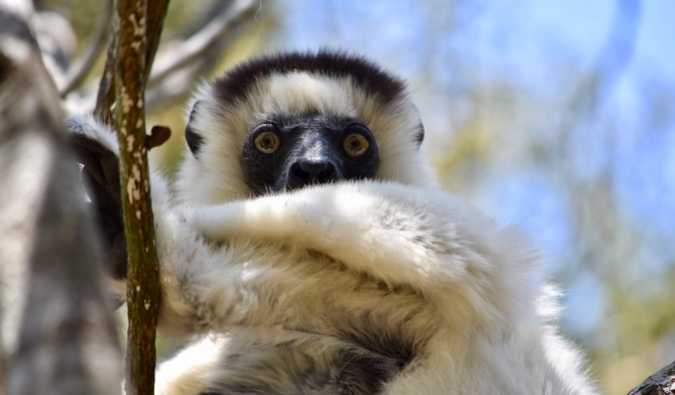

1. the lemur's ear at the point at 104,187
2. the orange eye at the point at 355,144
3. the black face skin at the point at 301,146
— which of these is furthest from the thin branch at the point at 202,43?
the lemur's ear at the point at 104,187

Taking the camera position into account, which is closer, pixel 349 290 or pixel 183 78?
pixel 349 290

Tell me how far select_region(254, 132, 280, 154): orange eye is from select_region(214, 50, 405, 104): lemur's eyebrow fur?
484 millimetres

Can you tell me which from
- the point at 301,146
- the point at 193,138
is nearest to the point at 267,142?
the point at 301,146

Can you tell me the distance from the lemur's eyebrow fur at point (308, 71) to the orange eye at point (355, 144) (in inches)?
21.8

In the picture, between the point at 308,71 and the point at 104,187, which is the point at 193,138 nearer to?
the point at 308,71

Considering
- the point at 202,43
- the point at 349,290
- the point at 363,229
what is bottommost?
the point at 349,290

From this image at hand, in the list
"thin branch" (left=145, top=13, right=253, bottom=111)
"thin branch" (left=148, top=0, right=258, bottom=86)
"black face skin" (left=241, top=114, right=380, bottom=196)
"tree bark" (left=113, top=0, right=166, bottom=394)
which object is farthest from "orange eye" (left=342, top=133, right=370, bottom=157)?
"thin branch" (left=145, top=13, right=253, bottom=111)

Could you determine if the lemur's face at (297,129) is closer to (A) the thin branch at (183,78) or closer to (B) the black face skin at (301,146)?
(B) the black face skin at (301,146)

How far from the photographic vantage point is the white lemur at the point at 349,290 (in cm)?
253

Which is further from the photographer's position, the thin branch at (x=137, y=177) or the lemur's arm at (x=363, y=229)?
the lemur's arm at (x=363, y=229)

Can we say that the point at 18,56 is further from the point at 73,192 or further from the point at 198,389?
the point at 198,389

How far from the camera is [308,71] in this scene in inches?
192

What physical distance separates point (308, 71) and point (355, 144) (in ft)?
2.35

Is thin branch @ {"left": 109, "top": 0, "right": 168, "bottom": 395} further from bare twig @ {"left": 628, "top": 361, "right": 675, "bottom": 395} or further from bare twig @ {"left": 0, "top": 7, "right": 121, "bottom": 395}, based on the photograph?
bare twig @ {"left": 628, "top": 361, "right": 675, "bottom": 395}
